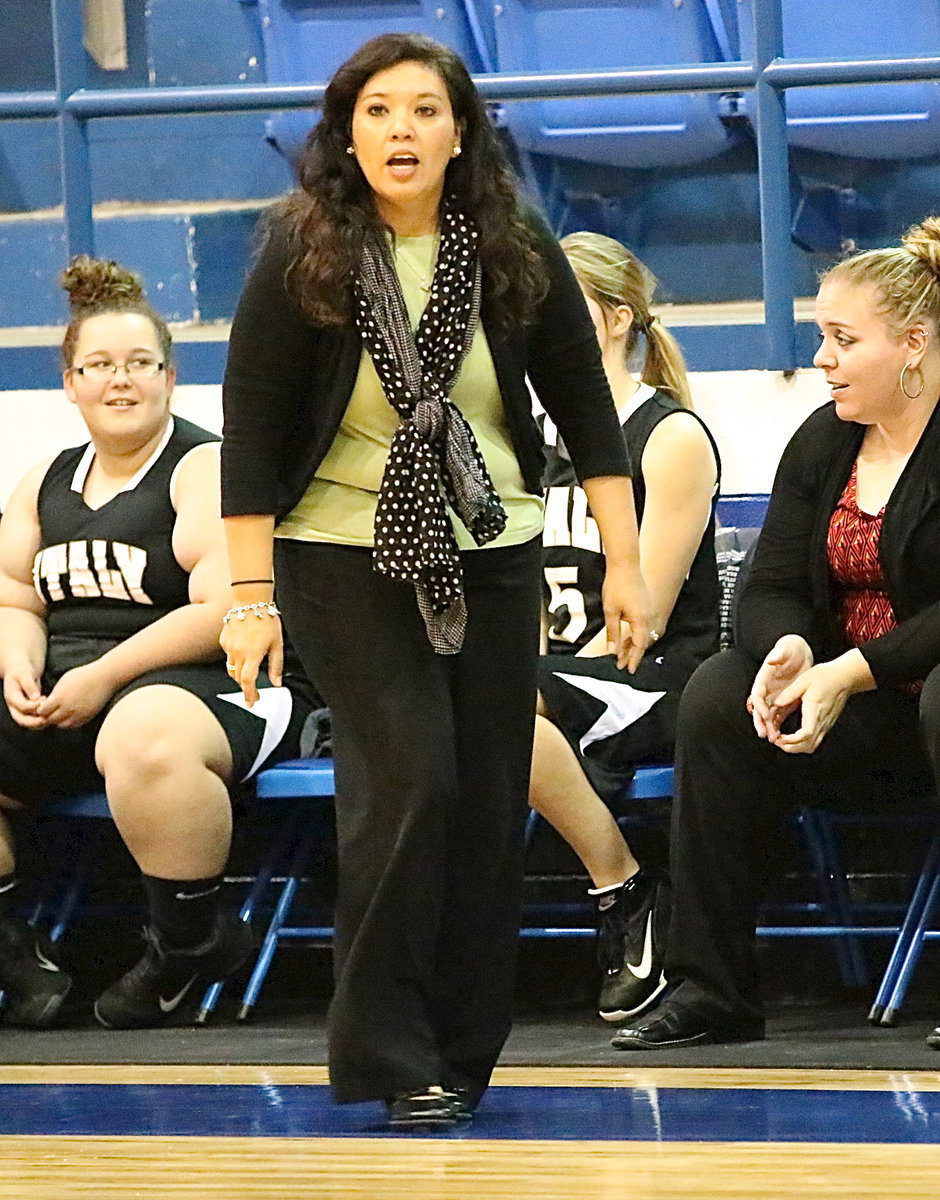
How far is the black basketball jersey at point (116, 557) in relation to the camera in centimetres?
368

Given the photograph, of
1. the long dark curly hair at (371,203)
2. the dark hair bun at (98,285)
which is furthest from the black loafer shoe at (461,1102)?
the dark hair bun at (98,285)

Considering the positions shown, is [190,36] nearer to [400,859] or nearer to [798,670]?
[798,670]

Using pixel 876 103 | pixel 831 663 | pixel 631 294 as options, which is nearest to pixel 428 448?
pixel 831 663

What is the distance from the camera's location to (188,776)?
135 inches

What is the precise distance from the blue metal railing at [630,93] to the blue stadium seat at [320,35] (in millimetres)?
823

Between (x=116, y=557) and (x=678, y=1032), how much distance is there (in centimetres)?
133

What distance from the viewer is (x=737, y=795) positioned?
10.5 feet

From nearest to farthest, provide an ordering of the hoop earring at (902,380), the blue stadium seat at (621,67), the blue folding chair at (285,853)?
the hoop earring at (902,380) → the blue folding chair at (285,853) → the blue stadium seat at (621,67)

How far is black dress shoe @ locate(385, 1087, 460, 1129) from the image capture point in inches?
97.5

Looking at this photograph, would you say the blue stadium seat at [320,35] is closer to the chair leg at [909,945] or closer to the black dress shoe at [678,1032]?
the chair leg at [909,945]

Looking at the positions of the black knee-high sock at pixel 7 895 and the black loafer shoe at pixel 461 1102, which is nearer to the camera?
the black loafer shoe at pixel 461 1102

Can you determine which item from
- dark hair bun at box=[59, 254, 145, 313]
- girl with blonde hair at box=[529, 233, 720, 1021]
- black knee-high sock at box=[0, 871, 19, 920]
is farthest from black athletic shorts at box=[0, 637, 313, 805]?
dark hair bun at box=[59, 254, 145, 313]

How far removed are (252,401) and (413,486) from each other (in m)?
0.23

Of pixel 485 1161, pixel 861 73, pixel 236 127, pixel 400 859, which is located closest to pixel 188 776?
pixel 400 859
